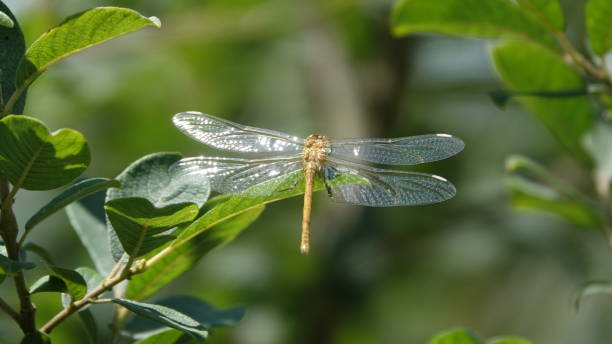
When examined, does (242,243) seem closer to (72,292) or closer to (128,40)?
(128,40)

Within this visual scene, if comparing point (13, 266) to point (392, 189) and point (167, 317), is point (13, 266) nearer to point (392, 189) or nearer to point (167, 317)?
point (167, 317)

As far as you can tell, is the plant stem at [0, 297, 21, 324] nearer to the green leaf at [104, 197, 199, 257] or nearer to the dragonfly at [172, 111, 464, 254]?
the green leaf at [104, 197, 199, 257]

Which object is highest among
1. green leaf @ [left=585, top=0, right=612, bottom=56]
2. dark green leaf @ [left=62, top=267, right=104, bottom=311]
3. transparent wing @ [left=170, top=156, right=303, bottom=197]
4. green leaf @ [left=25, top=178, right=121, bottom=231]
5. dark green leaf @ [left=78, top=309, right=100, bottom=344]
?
green leaf @ [left=585, top=0, right=612, bottom=56]

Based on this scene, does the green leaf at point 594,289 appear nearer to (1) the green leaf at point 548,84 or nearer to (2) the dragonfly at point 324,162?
(2) the dragonfly at point 324,162

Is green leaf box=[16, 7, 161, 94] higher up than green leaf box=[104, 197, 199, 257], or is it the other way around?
green leaf box=[16, 7, 161, 94]

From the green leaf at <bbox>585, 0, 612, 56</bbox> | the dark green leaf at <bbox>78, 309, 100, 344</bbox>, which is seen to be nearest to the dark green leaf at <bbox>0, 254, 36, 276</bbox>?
the dark green leaf at <bbox>78, 309, 100, 344</bbox>

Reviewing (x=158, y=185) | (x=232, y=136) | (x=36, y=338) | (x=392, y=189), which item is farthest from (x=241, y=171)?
(x=36, y=338)
